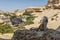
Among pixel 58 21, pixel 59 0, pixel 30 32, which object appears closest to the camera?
pixel 30 32

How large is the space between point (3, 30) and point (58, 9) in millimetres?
19740

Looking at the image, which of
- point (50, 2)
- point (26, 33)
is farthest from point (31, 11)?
point (26, 33)

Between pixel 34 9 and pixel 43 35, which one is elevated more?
pixel 43 35

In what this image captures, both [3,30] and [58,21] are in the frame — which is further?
[58,21]

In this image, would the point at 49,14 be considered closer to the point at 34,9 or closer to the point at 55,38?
the point at 34,9

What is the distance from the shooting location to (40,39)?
657 cm

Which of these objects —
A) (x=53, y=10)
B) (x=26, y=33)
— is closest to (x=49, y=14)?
(x=53, y=10)

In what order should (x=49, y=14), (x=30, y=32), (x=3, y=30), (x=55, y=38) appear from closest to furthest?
(x=55, y=38)
(x=30, y=32)
(x=3, y=30)
(x=49, y=14)

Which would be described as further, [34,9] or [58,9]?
[34,9]

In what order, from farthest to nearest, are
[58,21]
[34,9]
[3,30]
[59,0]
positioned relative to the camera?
[34,9]
[59,0]
[58,21]
[3,30]

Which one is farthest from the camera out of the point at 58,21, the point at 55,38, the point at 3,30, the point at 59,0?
the point at 59,0

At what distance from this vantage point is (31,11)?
55219 millimetres

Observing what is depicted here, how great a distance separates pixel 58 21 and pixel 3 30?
429 inches

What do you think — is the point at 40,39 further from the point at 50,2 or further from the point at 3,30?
the point at 50,2
